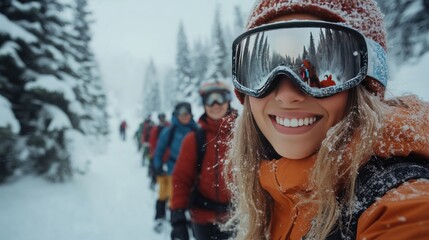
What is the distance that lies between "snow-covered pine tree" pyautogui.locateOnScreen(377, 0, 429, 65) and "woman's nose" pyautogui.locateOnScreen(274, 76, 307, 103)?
6.93 meters

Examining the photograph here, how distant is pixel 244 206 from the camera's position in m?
1.54

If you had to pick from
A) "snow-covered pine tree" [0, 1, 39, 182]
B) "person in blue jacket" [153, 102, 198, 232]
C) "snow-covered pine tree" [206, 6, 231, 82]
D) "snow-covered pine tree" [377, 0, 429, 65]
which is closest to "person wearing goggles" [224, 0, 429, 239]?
"person in blue jacket" [153, 102, 198, 232]

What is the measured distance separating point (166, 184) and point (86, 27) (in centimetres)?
1868

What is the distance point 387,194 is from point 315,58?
2.08ft

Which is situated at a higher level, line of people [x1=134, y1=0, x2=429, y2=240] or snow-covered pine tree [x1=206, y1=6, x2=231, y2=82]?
snow-covered pine tree [x1=206, y1=6, x2=231, y2=82]

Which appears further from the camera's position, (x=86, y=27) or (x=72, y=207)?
(x=86, y=27)

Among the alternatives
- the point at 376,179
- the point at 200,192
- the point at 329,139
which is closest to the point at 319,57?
the point at 329,139

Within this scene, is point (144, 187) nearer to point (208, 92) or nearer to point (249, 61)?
point (208, 92)

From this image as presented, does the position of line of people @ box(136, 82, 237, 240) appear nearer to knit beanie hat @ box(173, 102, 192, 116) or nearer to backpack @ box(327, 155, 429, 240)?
backpack @ box(327, 155, 429, 240)

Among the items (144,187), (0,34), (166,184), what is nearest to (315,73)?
(166,184)

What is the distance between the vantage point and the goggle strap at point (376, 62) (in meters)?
1.17

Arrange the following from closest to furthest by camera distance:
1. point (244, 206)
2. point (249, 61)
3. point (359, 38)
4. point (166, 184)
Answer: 1. point (359, 38)
2. point (249, 61)
3. point (244, 206)
4. point (166, 184)

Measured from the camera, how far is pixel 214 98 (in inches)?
144

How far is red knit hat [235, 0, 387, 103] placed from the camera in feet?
3.76
